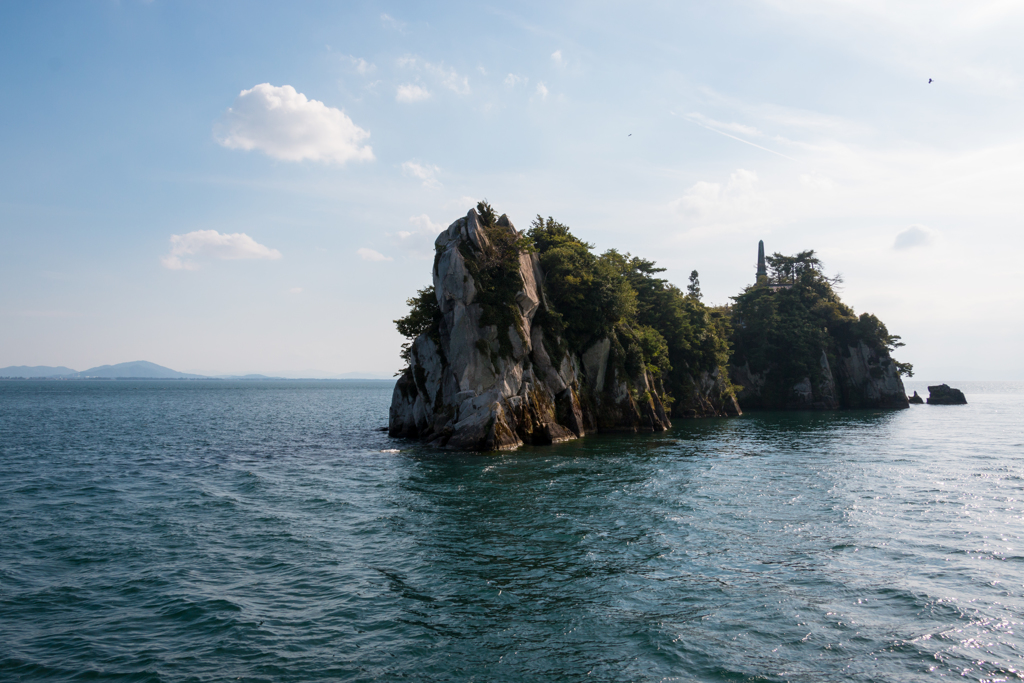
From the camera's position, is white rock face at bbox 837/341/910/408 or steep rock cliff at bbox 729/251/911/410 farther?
white rock face at bbox 837/341/910/408

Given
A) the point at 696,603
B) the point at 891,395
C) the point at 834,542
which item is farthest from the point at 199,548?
the point at 891,395

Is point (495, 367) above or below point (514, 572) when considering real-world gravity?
above

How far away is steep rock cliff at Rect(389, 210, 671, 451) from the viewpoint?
41.5m

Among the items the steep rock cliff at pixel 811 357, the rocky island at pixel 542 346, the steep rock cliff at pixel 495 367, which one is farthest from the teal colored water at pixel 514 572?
the steep rock cliff at pixel 811 357

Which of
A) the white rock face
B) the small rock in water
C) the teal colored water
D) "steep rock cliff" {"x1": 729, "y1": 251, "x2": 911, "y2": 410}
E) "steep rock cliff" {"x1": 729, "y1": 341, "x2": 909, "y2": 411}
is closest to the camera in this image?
the teal colored water

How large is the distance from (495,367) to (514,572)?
84.4 feet

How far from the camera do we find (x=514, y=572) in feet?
54.3

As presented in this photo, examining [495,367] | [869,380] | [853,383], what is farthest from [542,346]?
[869,380]

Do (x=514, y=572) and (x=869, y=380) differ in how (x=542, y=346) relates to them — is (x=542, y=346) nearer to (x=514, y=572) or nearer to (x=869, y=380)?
(x=514, y=572)

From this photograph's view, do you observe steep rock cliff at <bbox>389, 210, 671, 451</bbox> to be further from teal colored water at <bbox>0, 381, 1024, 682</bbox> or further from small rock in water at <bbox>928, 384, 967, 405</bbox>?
small rock in water at <bbox>928, 384, 967, 405</bbox>

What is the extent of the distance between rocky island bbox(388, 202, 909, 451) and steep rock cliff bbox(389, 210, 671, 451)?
0.33ft

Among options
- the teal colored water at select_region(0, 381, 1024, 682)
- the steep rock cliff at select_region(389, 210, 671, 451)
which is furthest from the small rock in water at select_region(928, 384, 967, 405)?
the steep rock cliff at select_region(389, 210, 671, 451)

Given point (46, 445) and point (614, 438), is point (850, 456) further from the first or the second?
point (46, 445)

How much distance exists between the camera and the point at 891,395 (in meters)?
86.1
